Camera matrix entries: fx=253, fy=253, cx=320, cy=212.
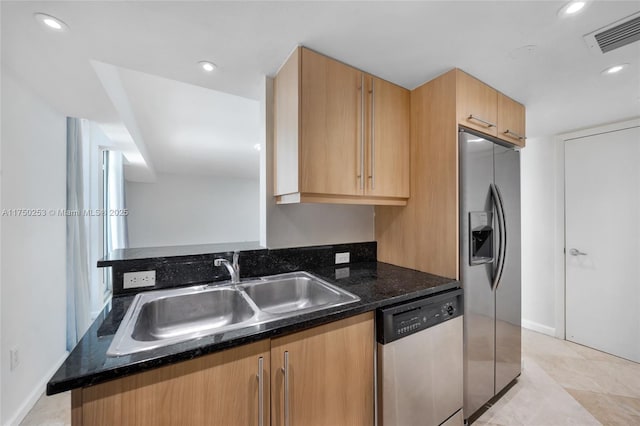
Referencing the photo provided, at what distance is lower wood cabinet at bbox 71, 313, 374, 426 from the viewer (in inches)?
29.5

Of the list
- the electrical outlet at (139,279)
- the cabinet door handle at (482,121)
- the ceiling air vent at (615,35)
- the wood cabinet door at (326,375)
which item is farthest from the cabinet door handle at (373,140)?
the electrical outlet at (139,279)

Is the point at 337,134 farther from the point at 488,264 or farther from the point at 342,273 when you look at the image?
the point at 488,264

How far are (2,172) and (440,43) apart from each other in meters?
2.66

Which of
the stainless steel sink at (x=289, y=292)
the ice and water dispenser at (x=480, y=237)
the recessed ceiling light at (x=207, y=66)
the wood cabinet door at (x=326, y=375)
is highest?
the recessed ceiling light at (x=207, y=66)

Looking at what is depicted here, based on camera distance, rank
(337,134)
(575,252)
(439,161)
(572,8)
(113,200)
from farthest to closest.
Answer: (113,200)
(575,252)
(439,161)
(337,134)
(572,8)

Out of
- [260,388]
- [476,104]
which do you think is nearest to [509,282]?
[476,104]

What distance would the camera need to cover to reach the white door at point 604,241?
228 centimetres

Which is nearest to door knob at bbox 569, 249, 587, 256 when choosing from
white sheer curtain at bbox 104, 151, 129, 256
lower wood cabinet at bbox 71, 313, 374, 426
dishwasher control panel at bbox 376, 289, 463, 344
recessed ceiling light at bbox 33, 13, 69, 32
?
dishwasher control panel at bbox 376, 289, 463, 344

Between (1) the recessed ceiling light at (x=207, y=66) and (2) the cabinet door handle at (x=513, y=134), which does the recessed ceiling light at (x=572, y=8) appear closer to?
(2) the cabinet door handle at (x=513, y=134)

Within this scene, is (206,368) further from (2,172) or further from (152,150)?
(152,150)

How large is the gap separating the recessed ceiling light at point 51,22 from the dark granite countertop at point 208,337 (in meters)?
1.29

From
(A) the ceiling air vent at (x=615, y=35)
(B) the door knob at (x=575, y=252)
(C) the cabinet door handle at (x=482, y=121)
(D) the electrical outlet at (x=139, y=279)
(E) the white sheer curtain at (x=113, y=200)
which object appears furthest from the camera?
(E) the white sheer curtain at (x=113, y=200)

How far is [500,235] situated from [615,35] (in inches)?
45.5

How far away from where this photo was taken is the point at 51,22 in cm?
112
